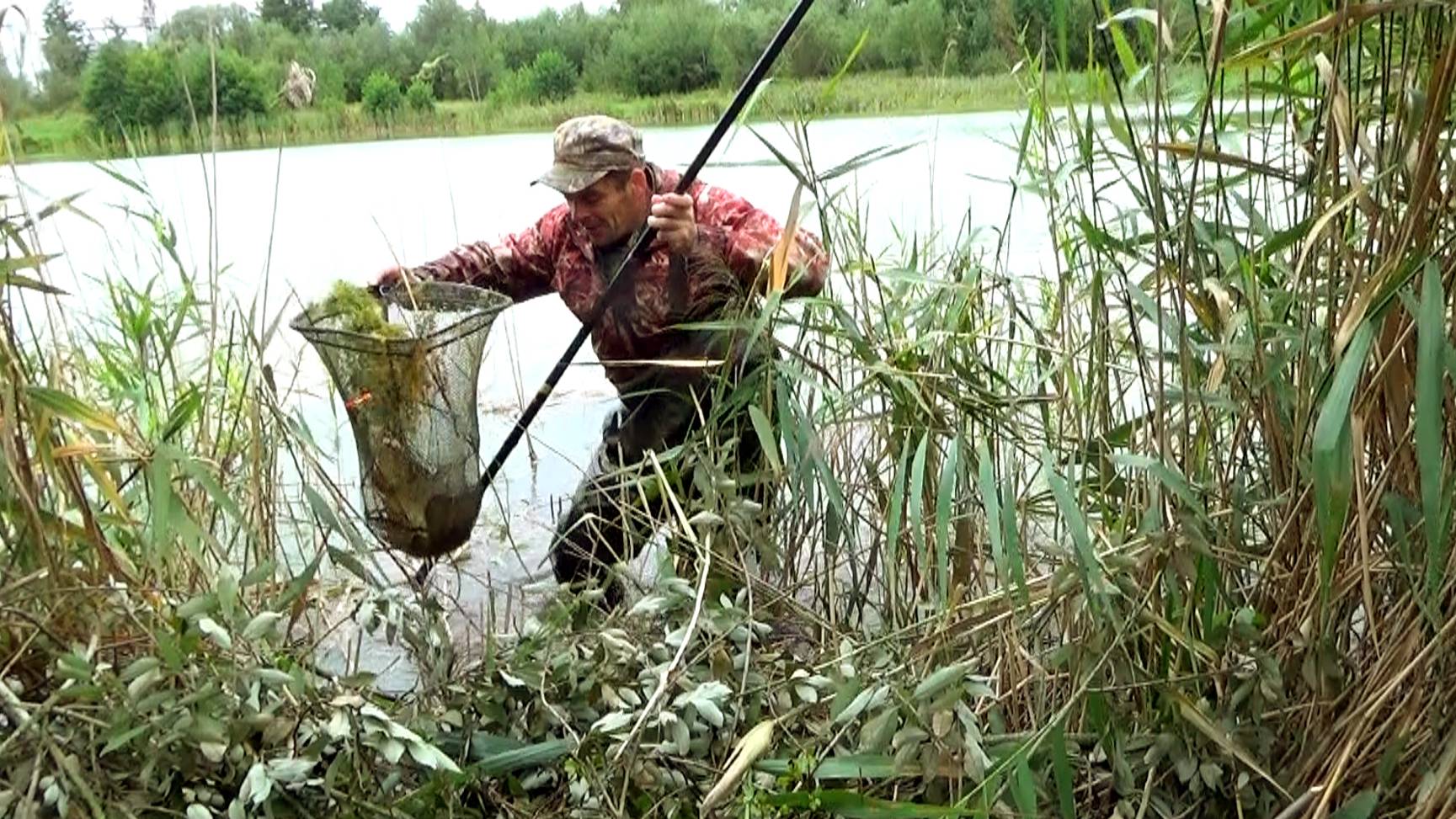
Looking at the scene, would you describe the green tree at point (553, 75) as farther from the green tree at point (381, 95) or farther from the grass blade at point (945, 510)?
the grass blade at point (945, 510)

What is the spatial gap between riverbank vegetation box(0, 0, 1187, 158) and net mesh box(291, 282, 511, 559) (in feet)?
0.74

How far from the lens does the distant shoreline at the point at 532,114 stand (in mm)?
1181

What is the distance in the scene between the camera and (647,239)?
1311 millimetres

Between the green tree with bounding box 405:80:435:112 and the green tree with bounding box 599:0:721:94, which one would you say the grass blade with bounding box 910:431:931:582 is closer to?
the green tree with bounding box 599:0:721:94

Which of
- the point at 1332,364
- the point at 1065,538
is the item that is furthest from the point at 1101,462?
the point at 1332,364

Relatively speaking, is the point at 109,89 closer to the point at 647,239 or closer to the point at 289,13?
the point at 289,13

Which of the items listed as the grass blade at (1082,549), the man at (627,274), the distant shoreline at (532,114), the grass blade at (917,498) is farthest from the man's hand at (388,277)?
the grass blade at (1082,549)

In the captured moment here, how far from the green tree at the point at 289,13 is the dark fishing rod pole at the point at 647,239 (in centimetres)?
44

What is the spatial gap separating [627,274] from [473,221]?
12.1 inches

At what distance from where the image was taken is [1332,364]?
2.57 feet

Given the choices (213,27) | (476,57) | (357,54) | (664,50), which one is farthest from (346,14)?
(664,50)

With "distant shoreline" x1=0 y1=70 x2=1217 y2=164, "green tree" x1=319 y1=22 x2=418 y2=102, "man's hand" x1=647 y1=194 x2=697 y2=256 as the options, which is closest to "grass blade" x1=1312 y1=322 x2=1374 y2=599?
"distant shoreline" x1=0 y1=70 x2=1217 y2=164

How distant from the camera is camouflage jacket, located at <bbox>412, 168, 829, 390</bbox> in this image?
4.24ft

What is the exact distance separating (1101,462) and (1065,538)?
0.28 feet
